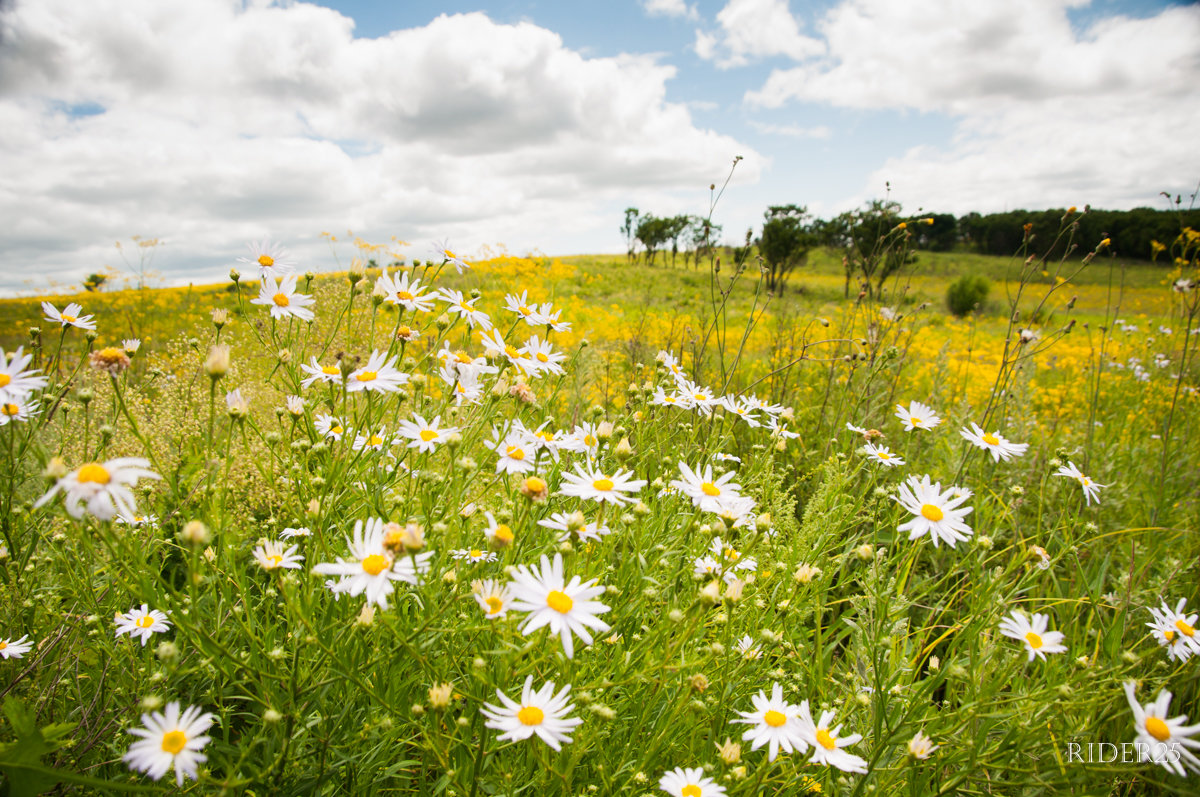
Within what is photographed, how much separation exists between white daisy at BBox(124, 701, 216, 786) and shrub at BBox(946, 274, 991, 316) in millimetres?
27560

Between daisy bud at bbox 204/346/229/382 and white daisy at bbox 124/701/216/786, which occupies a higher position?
daisy bud at bbox 204/346/229/382

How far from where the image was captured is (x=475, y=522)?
182 cm

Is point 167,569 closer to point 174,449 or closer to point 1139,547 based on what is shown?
point 174,449

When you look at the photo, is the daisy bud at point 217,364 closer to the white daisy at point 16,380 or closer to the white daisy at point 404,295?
the white daisy at point 16,380

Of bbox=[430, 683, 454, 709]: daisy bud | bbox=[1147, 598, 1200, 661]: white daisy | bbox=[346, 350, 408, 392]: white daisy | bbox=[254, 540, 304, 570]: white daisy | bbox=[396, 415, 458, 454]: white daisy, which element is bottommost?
bbox=[1147, 598, 1200, 661]: white daisy

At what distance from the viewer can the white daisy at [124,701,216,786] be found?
97 centimetres

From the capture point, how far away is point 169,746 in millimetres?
1027

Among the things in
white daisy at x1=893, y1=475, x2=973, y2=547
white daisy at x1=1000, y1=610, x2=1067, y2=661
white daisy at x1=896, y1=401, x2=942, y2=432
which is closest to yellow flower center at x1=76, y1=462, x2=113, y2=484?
white daisy at x1=893, y1=475, x2=973, y2=547

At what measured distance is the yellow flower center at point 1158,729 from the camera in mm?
1194

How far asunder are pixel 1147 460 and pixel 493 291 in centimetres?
672

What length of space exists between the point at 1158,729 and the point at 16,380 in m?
2.65

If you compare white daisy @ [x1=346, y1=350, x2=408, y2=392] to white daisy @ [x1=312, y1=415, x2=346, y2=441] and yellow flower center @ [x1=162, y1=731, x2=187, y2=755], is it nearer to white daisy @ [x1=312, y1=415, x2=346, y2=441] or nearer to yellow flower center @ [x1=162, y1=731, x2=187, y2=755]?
white daisy @ [x1=312, y1=415, x2=346, y2=441]

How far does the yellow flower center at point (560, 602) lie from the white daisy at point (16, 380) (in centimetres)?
123

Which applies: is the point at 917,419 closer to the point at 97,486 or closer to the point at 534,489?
the point at 534,489
